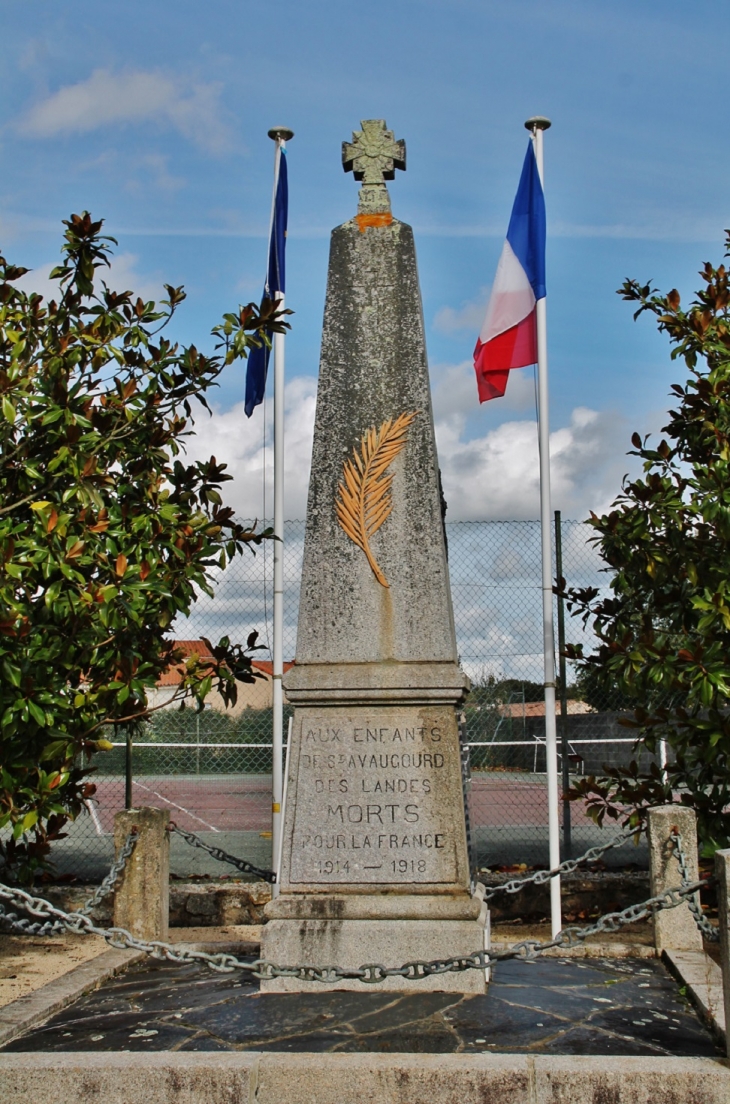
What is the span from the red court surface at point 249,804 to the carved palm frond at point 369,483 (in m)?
4.07

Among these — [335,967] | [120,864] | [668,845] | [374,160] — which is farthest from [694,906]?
[374,160]

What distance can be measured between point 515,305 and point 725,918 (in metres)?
5.27

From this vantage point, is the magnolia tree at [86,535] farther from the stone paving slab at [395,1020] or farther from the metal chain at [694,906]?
the metal chain at [694,906]

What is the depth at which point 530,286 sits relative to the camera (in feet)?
26.8

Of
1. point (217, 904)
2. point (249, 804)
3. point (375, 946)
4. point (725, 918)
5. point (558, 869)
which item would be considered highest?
point (725, 918)

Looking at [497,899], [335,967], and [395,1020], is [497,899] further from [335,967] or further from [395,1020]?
[335,967]

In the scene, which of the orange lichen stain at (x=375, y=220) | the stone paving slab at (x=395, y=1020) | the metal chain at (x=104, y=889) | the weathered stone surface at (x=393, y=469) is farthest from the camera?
the orange lichen stain at (x=375, y=220)

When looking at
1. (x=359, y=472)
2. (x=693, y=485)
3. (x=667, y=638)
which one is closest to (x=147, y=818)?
(x=359, y=472)

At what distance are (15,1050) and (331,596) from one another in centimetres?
266

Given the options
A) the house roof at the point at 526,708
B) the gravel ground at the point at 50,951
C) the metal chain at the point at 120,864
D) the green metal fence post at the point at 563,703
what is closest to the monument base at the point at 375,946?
the metal chain at the point at 120,864

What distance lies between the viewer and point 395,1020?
4.68 metres

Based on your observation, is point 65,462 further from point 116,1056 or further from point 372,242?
point 116,1056

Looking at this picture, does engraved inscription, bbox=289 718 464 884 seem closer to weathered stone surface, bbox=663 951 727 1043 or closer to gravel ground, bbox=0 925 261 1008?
weathered stone surface, bbox=663 951 727 1043

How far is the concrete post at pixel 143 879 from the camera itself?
685cm
